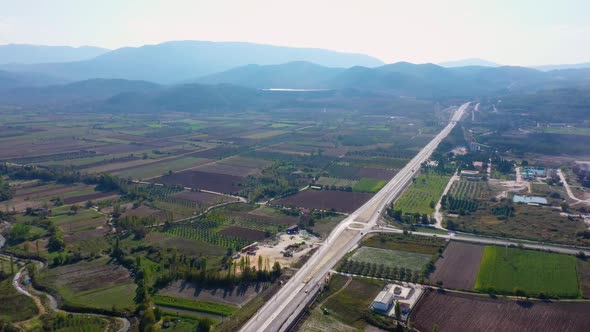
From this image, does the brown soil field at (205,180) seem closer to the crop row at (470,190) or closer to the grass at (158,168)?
the grass at (158,168)

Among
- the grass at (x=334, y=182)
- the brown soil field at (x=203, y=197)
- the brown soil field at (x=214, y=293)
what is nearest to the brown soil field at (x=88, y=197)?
the brown soil field at (x=203, y=197)

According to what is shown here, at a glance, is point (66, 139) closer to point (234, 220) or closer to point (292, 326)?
point (234, 220)

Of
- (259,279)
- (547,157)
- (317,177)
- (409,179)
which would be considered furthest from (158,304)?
(547,157)

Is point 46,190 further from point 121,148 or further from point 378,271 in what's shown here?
point 378,271

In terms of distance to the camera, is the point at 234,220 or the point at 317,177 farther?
the point at 317,177

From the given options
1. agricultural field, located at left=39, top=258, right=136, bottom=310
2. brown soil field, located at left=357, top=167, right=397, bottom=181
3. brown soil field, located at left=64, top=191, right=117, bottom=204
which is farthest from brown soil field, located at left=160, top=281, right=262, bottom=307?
brown soil field, located at left=357, top=167, right=397, bottom=181

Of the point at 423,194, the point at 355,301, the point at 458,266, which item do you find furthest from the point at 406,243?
the point at 423,194
